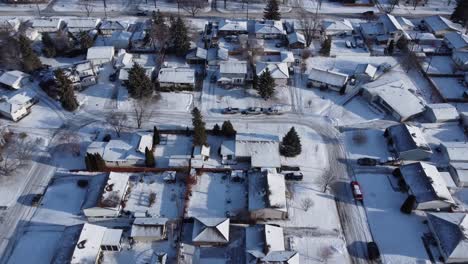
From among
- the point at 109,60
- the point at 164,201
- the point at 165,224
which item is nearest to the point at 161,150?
the point at 164,201

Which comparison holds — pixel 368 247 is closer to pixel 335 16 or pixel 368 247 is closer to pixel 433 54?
pixel 433 54

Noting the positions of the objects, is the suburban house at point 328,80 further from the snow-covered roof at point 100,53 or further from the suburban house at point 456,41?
the snow-covered roof at point 100,53

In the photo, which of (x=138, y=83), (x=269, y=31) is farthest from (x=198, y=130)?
(x=269, y=31)

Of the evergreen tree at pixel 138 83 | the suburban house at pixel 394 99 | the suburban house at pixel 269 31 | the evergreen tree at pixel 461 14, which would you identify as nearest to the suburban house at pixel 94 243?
the evergreen tree at pixel 138 83

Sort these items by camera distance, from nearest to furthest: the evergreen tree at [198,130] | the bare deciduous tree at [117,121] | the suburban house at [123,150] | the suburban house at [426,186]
A: the suburban house at [426,186]
the suburban house at [123,150]
the evergreen tree at [198,130]
the bare deciduous tree at [117,121]

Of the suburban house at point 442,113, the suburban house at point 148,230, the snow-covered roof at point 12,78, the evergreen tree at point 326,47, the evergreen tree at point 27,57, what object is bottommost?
the suburban house at point 148,230

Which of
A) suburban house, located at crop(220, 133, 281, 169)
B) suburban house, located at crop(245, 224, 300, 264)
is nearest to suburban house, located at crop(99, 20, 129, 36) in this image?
suburban house, located at crop(220, 133, 281, 169)

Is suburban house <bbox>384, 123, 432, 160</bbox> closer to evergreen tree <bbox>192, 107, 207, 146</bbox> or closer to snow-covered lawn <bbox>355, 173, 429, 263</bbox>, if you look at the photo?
snow-covered lawn <bbox>355, 173, 429, 263</bbox>
